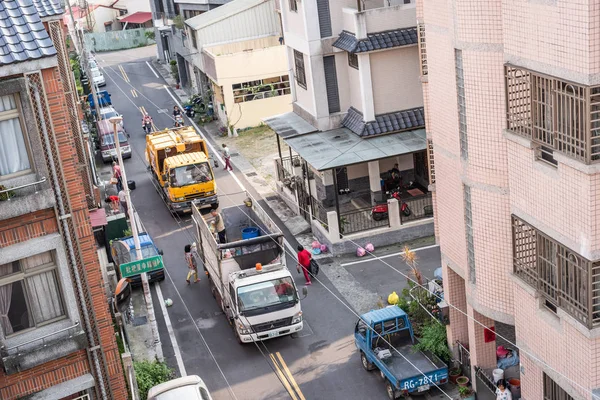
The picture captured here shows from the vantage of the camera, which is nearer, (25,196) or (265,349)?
(25,196)

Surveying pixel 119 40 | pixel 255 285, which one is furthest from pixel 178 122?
pixel 119 40

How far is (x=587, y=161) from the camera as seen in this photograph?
15.2m

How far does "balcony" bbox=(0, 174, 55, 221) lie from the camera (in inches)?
Result: 588

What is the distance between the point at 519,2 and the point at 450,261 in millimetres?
8106

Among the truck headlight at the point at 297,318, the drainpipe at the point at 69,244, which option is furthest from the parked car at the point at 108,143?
→ the drainpipe at the point at 69,244

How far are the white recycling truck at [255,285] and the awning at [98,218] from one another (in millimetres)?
3546

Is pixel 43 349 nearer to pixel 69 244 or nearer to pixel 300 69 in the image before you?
pixel 69 244

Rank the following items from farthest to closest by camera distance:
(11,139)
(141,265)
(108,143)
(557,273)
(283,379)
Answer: (108,143), (283,379), (141,265), (557,273), (11,139)

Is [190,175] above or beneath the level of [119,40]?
beneath

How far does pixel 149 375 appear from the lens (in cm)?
2350

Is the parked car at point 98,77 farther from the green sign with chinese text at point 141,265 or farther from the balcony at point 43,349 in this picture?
the balcony at point 43,349

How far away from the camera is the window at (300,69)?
1459 inches

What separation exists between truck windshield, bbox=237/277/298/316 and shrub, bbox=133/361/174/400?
3.17 m

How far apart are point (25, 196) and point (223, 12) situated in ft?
140
